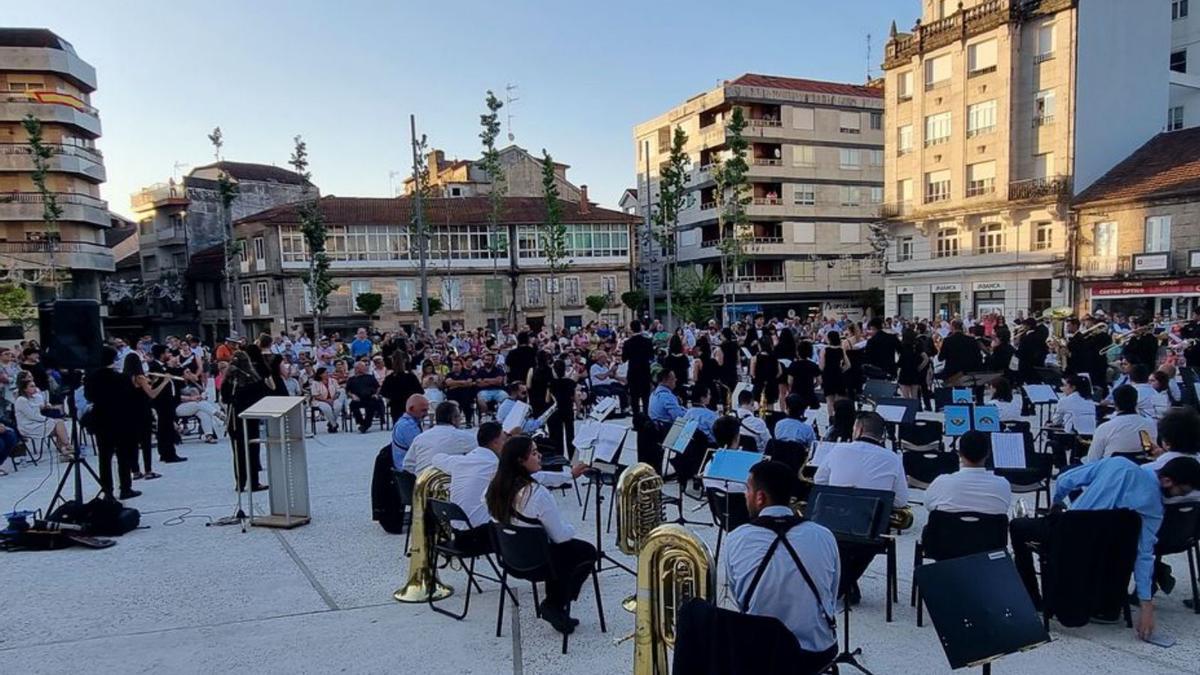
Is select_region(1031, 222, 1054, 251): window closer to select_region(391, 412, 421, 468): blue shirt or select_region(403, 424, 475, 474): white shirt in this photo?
select_region(391, 412, 421, 468): blue shirt

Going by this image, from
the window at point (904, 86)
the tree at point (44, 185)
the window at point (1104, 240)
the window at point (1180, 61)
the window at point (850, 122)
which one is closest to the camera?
the window at point (1104, 240)

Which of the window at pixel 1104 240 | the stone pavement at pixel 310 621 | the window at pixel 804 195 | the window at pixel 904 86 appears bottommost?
the stone pavement at pixel 310 621

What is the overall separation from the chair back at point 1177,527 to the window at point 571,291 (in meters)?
39.9

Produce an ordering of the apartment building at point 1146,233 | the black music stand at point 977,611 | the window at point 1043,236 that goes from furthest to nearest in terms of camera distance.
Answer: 1. the window at point 1043,236
2. the apartment building at point 1146,233
3. the black music stand at point 977,611

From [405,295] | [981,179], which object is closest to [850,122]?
[981,179]

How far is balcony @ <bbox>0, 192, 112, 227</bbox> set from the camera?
39062mm

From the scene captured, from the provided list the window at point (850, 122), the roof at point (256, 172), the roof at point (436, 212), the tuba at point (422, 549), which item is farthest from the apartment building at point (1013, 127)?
the roof at point (256, 172)

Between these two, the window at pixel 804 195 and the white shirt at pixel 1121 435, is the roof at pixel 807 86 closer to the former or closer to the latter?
the window at pixel 804 195

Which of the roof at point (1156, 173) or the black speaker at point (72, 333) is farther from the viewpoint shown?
the roof at point (1156, 173)

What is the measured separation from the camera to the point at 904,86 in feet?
114

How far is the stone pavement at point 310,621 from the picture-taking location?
14.7 feet

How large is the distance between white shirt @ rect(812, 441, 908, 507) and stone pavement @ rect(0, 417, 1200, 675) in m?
0.87

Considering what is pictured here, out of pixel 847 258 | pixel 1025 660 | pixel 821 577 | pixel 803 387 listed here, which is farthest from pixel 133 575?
pixel 847 258

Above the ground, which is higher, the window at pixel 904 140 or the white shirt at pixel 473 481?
the window at pixel 904 140
